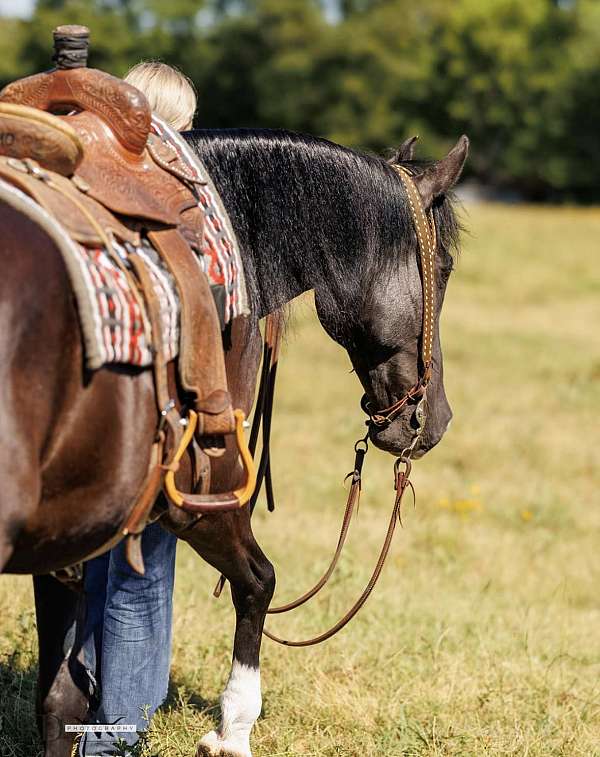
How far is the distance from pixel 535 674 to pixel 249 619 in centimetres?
189

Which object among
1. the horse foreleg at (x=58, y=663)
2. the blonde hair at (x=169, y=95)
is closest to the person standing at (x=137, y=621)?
the blonde hair at (x=169, y=95)

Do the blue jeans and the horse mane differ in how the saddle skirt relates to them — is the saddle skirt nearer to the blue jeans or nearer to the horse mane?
the horse mane

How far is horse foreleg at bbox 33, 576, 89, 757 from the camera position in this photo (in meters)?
3.10

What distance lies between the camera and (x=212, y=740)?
124 inches

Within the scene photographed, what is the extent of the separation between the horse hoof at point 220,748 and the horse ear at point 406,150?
1894mm

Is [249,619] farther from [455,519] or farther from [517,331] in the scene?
[517,331]

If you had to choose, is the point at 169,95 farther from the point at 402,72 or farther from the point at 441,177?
the point at 402,72

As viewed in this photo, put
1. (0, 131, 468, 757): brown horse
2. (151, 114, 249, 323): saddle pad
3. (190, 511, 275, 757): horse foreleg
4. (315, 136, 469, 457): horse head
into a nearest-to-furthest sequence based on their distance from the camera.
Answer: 1. (151, 114, 249, 323): saddle pad
2. (0, 131, 468, 757): brown horse
3. (190, 511, 275, 757): horse foreleg
4. (315, 136, 469, 457): horse head

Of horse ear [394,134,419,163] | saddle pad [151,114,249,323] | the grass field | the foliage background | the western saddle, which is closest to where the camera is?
the western saddle

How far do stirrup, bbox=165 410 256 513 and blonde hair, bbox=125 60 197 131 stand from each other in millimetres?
1182

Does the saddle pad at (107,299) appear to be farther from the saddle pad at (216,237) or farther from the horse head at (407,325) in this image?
the horse head at (407,325)

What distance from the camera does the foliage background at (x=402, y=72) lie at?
58500 millimetres

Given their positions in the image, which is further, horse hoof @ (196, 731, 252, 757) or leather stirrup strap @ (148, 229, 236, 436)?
horse hoof @ (196, 731, 252, 757)

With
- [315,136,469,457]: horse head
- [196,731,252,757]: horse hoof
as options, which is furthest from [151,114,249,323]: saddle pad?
[196,731,252,757]: horse hoof
